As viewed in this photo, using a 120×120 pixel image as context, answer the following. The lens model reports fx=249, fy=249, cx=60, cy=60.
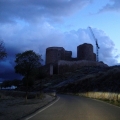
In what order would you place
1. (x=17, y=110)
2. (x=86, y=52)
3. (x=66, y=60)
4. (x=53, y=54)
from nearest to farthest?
(x=17, y=110) < (x=53, y=54) < (x=66, y=60) < (x=86, y=52)

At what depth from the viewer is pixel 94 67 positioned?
10475 cm

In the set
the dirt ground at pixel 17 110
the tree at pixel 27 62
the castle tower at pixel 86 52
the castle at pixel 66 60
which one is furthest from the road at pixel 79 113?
the castle tower at pixel 86 52

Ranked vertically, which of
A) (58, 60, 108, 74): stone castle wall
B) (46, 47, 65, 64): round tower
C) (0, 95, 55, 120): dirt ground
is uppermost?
(46, 47, 65, 64): round tower

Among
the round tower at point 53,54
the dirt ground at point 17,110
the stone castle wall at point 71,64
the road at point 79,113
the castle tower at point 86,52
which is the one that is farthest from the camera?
the castle tower at point 86,52

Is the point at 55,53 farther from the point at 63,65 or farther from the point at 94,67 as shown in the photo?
the point at 94,67

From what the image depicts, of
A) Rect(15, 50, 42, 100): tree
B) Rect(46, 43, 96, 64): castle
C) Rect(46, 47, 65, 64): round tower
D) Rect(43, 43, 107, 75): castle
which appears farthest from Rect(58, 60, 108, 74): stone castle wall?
Rect(15, 50, 42, 100): tree

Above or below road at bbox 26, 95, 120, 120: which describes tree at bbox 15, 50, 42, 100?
above

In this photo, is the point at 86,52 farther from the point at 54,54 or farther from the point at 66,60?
the point at 54,54

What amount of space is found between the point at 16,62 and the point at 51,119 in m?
16.6

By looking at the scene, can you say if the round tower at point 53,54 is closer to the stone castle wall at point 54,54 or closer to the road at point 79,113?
the stone castle wall at point 54,54

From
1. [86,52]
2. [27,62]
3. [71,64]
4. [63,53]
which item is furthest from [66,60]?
[27,62]

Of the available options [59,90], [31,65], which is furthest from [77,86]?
[31,65]

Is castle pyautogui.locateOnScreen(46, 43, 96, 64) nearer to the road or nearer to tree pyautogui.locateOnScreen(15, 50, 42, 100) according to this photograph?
tree pyautogui.locateOnScreen(15, 50, 42, 100)

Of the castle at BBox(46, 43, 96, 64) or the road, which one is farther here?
the castle at BBox(46, 43, 96, 64)
